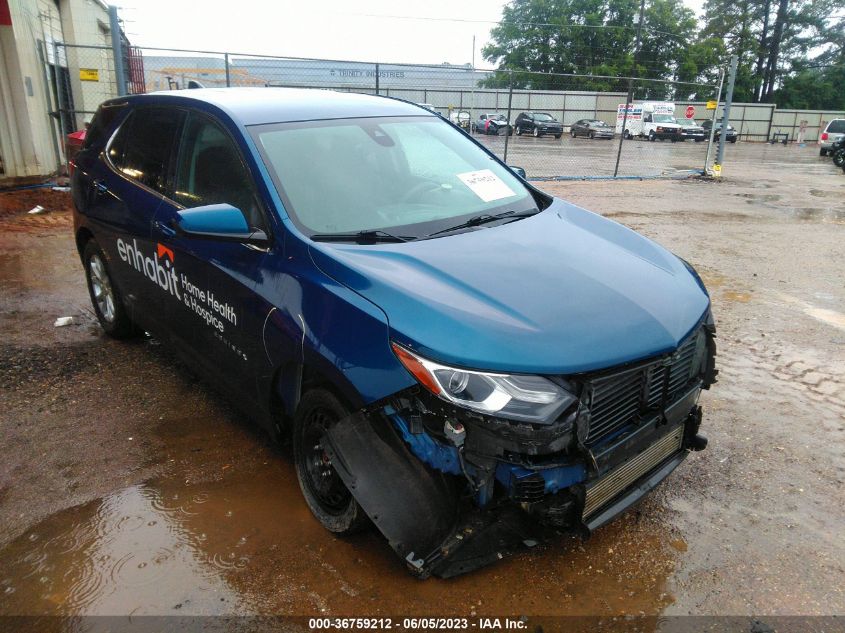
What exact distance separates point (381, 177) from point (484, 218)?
57 centimetres

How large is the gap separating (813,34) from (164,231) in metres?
68.1

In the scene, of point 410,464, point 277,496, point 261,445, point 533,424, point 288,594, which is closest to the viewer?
point 533,424

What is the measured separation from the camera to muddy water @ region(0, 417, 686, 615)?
2.44 meters

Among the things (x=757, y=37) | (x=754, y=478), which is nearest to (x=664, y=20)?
(x=757, y=37)

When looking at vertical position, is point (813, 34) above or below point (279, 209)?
above

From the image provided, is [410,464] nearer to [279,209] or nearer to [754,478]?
[279,209]

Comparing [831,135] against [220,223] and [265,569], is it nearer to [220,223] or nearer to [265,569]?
[220,223]

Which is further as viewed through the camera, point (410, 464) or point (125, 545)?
point (125, 545)

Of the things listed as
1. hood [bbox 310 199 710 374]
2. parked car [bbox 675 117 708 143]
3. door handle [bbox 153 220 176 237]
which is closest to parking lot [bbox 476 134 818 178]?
parked car [bbox 675 117 708 143]

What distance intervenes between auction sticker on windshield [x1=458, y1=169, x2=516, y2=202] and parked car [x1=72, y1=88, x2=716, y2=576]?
0.7 inches

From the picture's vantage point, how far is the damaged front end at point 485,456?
7.12 ft

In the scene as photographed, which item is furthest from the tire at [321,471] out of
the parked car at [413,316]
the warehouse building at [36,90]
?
the warehouse building at [36,90]

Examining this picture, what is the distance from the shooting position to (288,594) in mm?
2479

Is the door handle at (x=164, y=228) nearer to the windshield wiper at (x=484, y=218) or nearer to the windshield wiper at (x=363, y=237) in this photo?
the windshield wiper at (x=363, y=237)
